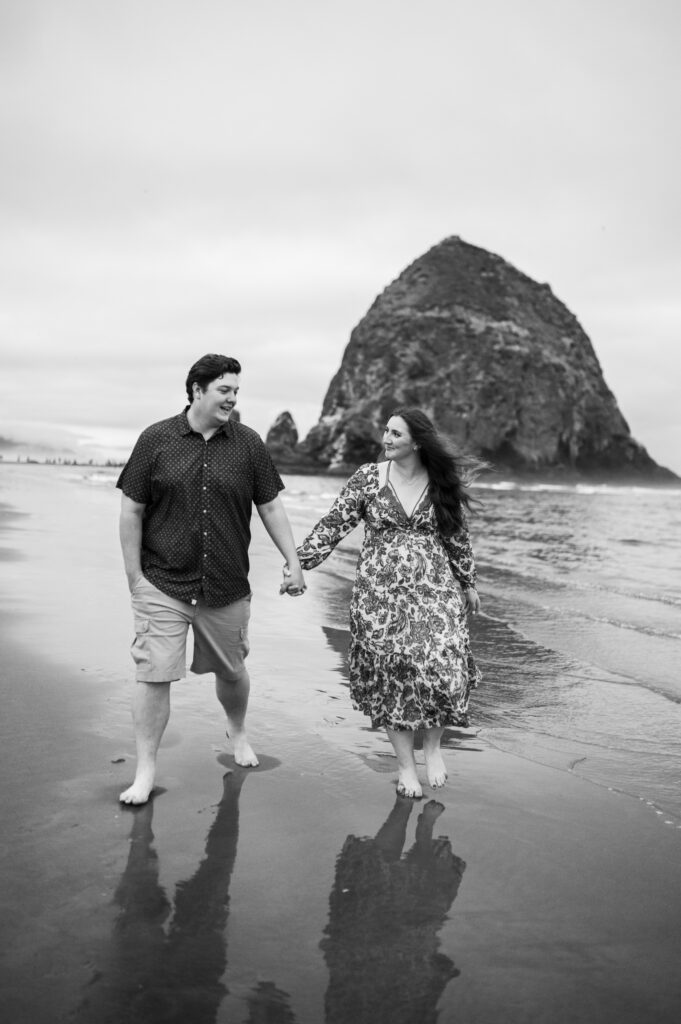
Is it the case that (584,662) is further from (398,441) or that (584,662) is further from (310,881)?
(310,881)

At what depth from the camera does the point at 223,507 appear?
3.91 m

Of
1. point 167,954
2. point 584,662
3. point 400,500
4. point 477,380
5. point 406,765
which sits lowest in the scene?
point 584,662

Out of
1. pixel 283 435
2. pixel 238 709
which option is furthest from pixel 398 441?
pixel 283 435

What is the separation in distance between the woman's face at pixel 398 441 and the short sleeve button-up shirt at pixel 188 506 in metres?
0.81

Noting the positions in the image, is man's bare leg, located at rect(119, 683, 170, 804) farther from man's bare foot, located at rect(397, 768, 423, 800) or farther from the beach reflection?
man's bare foot, located at rect(397, 768, 423, 800)

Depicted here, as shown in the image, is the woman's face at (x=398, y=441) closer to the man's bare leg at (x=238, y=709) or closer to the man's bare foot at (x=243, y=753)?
the man's bare leg at (x=238, y=709)

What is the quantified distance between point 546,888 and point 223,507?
6.98 feet

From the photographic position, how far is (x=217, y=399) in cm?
383

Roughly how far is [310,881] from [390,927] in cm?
40

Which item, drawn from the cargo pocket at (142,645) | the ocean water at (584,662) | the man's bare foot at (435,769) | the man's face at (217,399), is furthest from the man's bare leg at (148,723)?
the ocean water at (584,662)

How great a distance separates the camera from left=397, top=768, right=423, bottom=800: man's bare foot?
4062mm

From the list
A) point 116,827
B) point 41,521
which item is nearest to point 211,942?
point 116,827

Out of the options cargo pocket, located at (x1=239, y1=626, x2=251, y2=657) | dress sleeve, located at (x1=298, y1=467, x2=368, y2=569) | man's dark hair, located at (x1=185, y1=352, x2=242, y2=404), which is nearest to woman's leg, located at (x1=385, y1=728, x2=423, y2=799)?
cargo pocket, located at (x1=239, y1=626, x2=251, y2=657)

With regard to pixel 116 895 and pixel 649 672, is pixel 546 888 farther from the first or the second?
pixel 649 672
